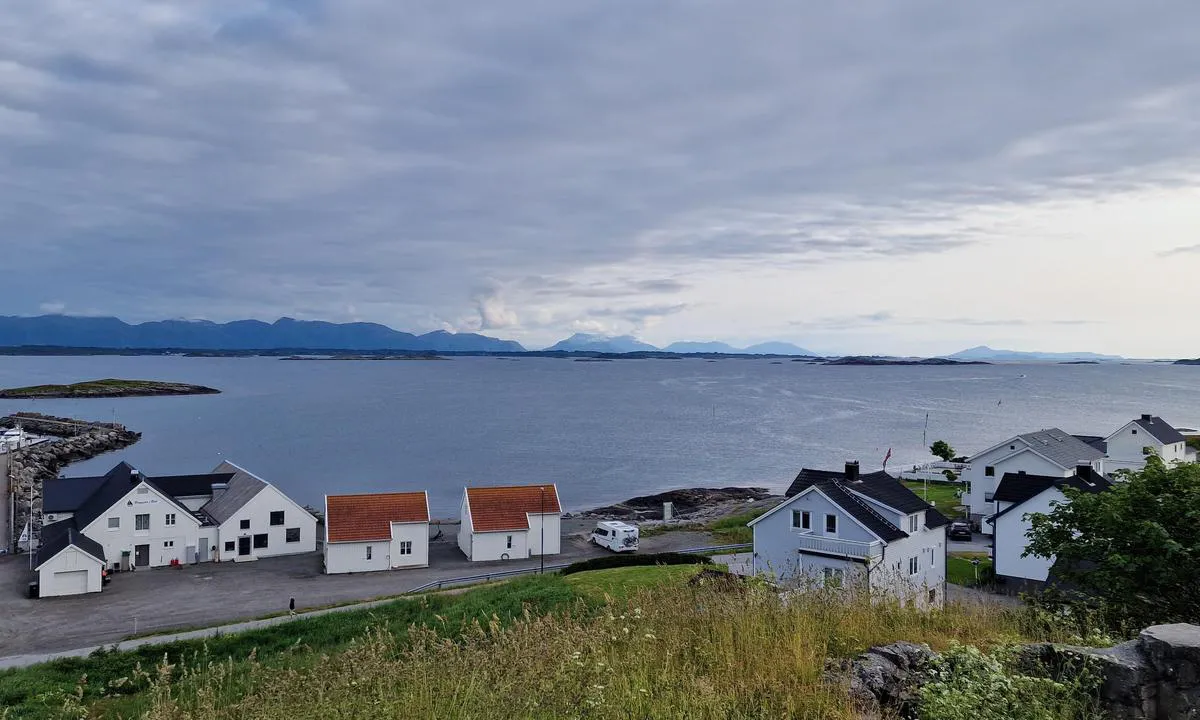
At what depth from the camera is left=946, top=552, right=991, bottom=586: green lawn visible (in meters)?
34.8

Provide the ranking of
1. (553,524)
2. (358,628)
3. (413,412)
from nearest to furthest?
(358,628)
(553,524)
(413,412)

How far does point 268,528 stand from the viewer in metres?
49.3

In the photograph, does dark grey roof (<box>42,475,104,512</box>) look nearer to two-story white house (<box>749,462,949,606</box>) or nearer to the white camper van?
the white camper van

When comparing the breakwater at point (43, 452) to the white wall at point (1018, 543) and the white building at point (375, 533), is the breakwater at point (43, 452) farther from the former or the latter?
the white wall at point (1018, 543)

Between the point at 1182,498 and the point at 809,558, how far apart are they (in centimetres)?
1494

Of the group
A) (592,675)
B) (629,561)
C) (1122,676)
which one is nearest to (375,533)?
(629,561)

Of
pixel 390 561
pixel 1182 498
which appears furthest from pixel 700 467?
pixel 1182 498

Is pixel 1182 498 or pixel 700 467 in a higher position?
pixel 1182 498

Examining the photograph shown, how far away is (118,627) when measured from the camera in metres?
33.3

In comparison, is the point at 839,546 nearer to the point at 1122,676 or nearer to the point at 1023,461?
the point at 1122,676

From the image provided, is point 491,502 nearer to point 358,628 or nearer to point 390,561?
point 390,561

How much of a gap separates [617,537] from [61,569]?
32.1 meters

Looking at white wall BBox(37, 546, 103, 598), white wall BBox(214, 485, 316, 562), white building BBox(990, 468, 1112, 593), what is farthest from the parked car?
white wall BBox(37, 546, 103, 598)

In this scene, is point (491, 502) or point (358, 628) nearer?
point (358, 628)
